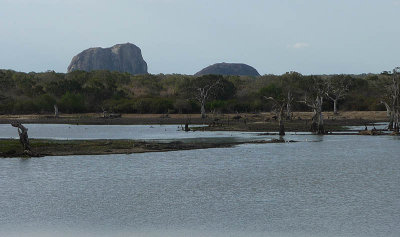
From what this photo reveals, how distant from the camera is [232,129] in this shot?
71.4 meters

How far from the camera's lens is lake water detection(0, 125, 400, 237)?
2044cm

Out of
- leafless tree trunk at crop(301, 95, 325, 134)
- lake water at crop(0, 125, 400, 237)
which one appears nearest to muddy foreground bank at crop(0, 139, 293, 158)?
lake water at crop(0, 125, 400, 237)

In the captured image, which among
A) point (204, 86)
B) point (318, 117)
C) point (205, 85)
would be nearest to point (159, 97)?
point (205, 85)

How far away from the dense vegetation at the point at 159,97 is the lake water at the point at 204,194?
203ft

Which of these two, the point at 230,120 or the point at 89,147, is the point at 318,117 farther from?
the point at 89,147

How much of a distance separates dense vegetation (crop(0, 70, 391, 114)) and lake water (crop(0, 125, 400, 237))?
61791mm

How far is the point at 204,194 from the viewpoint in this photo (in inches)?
1083

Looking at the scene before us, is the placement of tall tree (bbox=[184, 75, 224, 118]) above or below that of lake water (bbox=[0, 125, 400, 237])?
above

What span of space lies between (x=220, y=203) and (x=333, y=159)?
1933 centimetres

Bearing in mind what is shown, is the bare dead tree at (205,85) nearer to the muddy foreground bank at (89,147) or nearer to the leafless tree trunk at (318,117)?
the leafless tree trunk at (318,117)

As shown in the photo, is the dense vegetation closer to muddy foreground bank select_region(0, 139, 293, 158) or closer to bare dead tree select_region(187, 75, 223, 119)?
bare dead tree select_region(187, 75, 223, 119)

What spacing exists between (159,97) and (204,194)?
316 feet

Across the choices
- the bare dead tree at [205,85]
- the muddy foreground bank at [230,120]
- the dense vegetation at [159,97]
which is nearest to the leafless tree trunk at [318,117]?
the muddy foreground bank at [230,120]

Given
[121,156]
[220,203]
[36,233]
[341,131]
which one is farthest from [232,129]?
[36,233]
